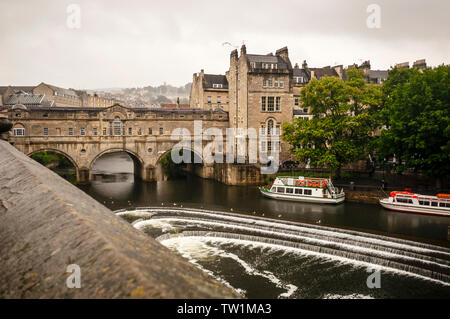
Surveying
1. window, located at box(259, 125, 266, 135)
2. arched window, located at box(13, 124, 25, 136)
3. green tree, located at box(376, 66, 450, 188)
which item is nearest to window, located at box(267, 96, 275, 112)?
window, located at box(259, 125, 266, 135)

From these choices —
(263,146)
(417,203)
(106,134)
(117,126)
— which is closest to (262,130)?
(263,146)

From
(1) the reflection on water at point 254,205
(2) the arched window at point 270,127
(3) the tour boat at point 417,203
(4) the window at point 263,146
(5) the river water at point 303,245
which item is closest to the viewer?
(5) the river water at point 303,245

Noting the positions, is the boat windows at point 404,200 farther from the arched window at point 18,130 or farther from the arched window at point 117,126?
the arched window at point 18,130

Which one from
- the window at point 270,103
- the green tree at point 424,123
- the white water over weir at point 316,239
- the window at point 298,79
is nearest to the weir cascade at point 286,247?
the white water over weir at point 316,239

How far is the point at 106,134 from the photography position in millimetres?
43000

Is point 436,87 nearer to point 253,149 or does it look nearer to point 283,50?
point 253,149

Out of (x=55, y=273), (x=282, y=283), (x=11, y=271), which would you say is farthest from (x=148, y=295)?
(x=282, y=283)

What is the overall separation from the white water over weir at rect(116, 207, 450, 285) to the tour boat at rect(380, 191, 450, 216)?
29.9ft

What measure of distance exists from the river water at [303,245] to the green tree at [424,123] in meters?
4.51

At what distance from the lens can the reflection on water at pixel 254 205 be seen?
2336 cm

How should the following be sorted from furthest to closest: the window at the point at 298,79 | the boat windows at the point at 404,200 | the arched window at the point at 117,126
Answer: the window at the point at 298,79 < the arched window at the point at 117,126 < the boat windows at the point at 404,200

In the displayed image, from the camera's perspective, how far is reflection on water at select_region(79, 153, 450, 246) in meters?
23.4

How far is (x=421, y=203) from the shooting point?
2703cm

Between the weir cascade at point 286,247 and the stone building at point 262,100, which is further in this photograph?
the stone building at point 262,100
